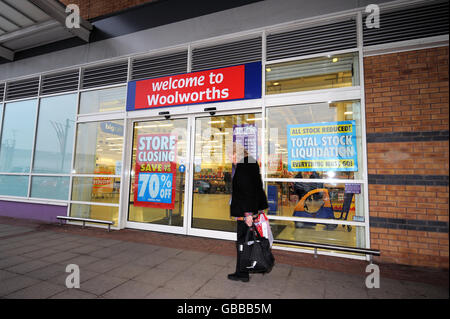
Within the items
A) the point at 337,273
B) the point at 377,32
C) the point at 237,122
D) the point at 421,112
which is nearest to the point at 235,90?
the point at 237,122

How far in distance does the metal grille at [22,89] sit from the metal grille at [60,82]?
355mm

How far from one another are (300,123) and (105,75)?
4.97m

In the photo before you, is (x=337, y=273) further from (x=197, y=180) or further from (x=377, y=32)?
(x=377, y=32)

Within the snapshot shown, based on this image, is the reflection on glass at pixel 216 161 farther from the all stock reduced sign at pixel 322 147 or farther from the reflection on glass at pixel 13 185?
the reflection on glass at pixel 13 185

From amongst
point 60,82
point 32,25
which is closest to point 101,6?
point 32,25

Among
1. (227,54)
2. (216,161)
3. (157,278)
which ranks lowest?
(157,278)

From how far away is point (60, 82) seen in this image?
21.5 feet

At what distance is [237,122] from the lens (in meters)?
5.03

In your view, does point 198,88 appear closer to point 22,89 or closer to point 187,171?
point 187,171

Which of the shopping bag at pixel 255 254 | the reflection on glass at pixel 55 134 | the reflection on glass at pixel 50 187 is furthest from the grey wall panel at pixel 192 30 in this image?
the shopping bag at pixel 255 254

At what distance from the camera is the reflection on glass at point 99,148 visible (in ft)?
18.9

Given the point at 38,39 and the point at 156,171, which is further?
the point at 38,39

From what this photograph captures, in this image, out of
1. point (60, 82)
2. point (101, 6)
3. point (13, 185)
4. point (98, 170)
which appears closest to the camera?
point (98, 170)

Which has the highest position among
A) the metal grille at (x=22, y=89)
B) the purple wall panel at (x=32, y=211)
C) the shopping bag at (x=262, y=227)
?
the metal grille at (x=22, y=89)
